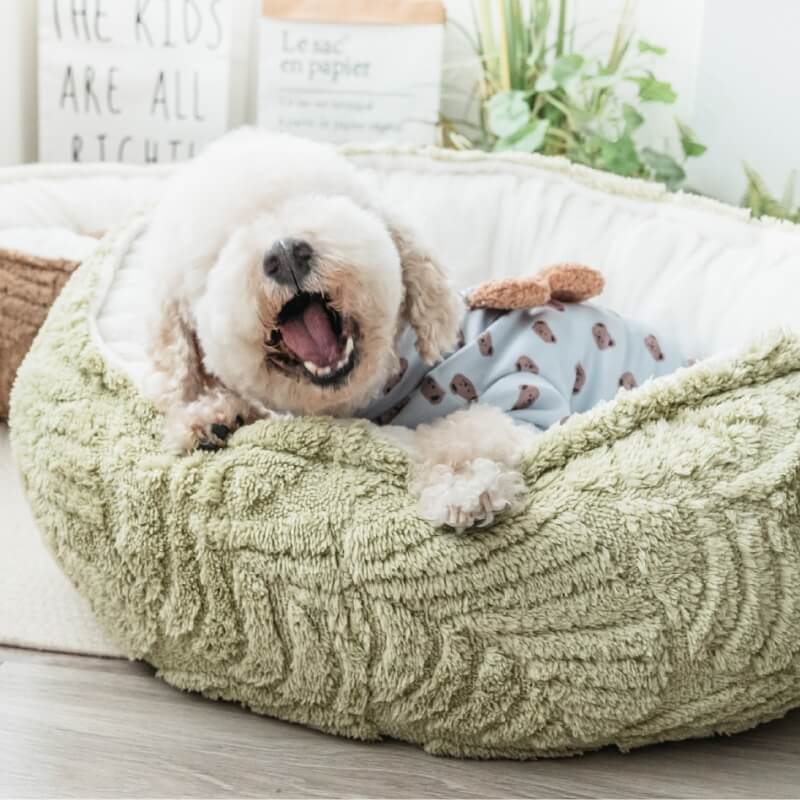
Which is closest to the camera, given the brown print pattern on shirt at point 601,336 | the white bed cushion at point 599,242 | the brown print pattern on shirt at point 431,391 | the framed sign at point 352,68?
the brown print pattern on shirt at point 431,391

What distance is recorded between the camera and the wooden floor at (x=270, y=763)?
111 centimetres

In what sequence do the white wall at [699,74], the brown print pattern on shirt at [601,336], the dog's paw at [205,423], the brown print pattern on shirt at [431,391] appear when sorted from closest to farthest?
the dog's paw at [205,423] → the brown print pattern on shirt at [431,391] → the brown print pattern on shirt at [601,336] → the white wall at [699,74]

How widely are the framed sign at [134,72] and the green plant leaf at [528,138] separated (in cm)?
78

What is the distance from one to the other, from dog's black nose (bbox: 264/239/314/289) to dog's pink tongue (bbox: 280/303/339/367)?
0.06 meters

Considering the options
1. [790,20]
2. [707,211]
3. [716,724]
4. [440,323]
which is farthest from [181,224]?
[790,20]

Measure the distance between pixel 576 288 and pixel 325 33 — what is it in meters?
1.47

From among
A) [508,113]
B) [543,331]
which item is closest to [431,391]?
[543,331]

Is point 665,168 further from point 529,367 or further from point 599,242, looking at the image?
point 529,367

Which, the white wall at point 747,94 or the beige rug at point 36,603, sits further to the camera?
the white wall at point 747,94

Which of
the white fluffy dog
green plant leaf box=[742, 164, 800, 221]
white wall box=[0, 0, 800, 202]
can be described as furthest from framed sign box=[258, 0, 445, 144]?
the white fluffy dog

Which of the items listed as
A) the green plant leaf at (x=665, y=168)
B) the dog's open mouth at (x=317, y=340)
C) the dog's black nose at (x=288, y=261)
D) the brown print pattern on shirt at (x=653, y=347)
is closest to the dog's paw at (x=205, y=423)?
the dog's open mouth at (x=317, y=340)

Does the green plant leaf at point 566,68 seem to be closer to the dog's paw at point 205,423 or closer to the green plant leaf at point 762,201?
the green plant leaf at point 762,201

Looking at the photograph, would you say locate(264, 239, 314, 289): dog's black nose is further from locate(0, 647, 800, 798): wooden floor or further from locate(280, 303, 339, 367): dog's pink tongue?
locate(0, 647, 800, 798): wooden floor

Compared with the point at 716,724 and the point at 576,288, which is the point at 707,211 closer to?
the point at 576,288
